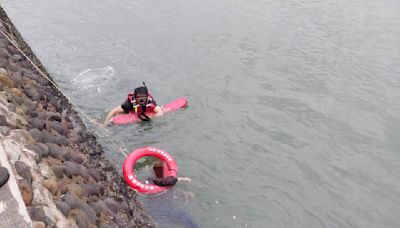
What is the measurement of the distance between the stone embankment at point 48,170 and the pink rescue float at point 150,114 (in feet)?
7.76

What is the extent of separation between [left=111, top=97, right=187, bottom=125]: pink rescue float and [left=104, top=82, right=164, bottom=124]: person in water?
11cm

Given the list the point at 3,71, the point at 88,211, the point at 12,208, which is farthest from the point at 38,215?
the point at 3,71

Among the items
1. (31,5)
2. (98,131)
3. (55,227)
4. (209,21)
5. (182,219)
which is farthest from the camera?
(31,5)

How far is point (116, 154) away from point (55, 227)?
5.44 meters

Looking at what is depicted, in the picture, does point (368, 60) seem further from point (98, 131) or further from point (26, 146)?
point (26, 146)

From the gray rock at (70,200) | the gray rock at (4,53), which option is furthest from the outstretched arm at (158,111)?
the gray rock at (70,200)

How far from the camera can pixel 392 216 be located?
8.10m

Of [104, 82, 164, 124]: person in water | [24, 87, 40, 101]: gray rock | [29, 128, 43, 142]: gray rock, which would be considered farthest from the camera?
[104, 82, 164, 124]: person in water

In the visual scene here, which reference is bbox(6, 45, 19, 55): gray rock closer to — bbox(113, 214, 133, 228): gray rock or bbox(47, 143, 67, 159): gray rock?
bbox(47, 143, 67, 159): gray rock

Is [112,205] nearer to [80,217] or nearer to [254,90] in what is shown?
[80,217]

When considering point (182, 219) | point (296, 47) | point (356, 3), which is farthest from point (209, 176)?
point (356, 3)

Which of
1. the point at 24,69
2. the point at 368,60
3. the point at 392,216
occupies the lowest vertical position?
the point at 392,216

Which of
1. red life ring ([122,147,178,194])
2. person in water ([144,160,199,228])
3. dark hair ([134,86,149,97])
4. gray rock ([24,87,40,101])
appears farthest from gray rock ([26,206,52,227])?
dark hair ([134,86,149,97])

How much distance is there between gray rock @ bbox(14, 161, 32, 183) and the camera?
3.96 m
